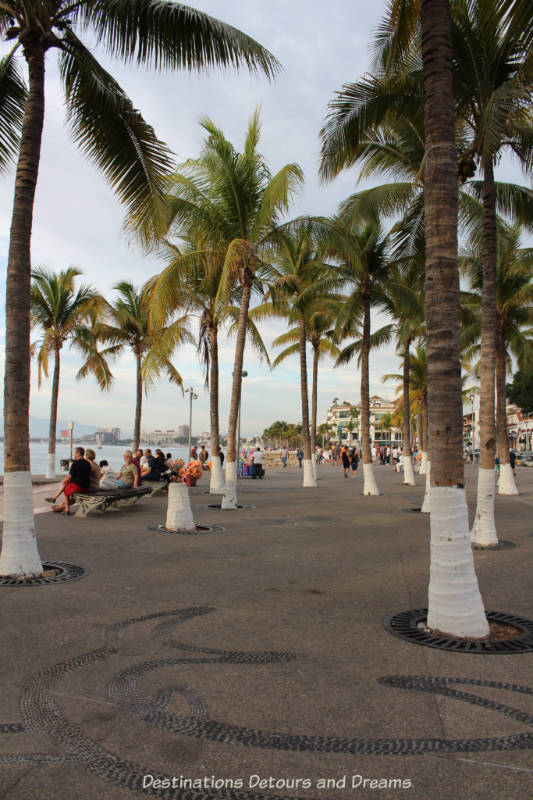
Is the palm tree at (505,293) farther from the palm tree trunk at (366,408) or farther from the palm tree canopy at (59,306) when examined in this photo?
the palm tree canopy at (59,306)

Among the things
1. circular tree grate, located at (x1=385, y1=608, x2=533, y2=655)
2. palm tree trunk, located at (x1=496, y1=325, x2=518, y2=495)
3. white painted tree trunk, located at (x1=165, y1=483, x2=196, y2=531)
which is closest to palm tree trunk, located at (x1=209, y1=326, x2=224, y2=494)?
white painted tree trunk, located at (x1=165, y1=483, x2=196, y2=531)

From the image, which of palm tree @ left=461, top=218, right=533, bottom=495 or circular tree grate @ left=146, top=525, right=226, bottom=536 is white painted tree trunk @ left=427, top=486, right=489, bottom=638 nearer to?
circular tree grate @ left=146, top=525, right=226, bottom=536

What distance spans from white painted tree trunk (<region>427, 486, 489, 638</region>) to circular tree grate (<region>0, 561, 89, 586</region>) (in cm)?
398

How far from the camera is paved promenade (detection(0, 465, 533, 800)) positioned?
8.75ft

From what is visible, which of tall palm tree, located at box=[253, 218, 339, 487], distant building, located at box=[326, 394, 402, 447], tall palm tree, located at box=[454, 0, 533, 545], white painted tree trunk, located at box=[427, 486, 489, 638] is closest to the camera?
white painted tree trunk, located at box=[427, 486, 489, 638]

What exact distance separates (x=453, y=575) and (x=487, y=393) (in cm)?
556

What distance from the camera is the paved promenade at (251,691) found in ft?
8.75

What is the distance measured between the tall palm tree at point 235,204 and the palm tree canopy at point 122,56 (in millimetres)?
4826

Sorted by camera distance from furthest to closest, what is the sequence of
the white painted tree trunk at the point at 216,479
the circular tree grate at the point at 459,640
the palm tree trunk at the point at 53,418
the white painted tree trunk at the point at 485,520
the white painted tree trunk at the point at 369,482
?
the palm tree trunk at the point at 53,418 < the white painted tree trunk at the point at 369,482 < the white painted tree trunk at the point at 216,479 < the white painted tree trunk at the point at 485,520 < the circular tree grate at the point at 459,640

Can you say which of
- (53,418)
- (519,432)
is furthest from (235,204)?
(519,432)

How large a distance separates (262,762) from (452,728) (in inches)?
43.1

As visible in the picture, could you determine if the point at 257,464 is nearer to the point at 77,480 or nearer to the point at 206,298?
the point at 206,298

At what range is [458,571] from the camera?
4.76m

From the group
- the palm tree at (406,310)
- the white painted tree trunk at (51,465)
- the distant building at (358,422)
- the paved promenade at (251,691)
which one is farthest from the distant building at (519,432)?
the paved promenade at (251,691)
